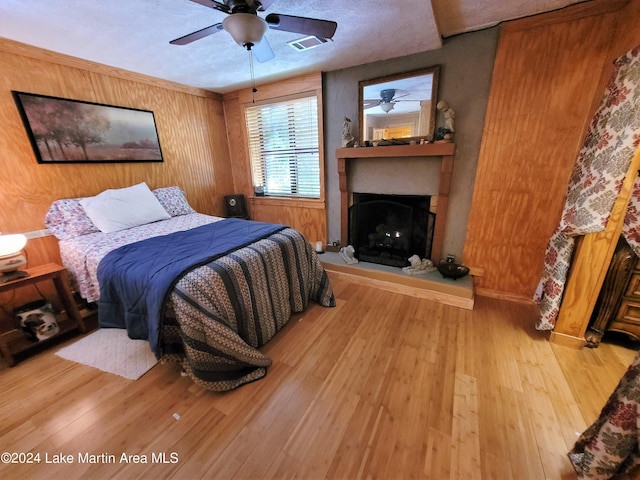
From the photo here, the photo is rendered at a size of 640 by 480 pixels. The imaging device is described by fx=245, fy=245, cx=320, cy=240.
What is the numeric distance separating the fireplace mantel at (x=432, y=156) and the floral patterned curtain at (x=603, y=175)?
2.77 feet

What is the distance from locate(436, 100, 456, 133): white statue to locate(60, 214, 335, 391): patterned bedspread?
1.65 m

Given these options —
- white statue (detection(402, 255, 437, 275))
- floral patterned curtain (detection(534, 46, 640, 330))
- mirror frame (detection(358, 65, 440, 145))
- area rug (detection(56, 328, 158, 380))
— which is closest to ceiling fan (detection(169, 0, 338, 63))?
mirror frame (detection(358, 65, 440, 145))

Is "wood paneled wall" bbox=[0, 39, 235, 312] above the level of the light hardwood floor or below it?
above

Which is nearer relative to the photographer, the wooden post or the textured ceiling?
the wooden post

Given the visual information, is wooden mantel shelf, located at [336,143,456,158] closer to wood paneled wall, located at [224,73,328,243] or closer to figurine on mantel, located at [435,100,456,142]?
figurine on mantel, located at [435,100,456,142]

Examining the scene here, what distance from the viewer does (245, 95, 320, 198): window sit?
3021 millimetres

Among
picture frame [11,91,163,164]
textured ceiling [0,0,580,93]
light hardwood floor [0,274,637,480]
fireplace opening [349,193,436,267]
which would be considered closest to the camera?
light hardwood floor [0,274,637,480]

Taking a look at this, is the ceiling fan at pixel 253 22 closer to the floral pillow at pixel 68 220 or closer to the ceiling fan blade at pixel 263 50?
the ceiling fan blade at pixel 263 50

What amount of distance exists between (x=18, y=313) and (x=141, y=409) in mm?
1309

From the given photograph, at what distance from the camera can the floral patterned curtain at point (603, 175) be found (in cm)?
134

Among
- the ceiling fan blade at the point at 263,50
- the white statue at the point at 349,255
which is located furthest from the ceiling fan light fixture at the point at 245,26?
the white statue at the point at 349,255

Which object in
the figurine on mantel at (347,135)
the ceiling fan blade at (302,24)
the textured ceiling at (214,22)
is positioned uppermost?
the textured ceiling at (214,22)

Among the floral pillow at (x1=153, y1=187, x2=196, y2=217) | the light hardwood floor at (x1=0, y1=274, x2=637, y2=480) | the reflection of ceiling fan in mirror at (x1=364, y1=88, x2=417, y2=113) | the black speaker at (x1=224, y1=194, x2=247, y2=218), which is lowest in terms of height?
the light hardwood floor at (x1=0, y1=274, x2=637, y2=480)

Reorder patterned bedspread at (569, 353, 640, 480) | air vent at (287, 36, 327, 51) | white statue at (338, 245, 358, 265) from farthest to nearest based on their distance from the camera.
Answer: white statue at (338, 245, 358, 265) < air vent at (287, 36, 327, 51) < patterned bedspread at (569, 353, 640, 480)
